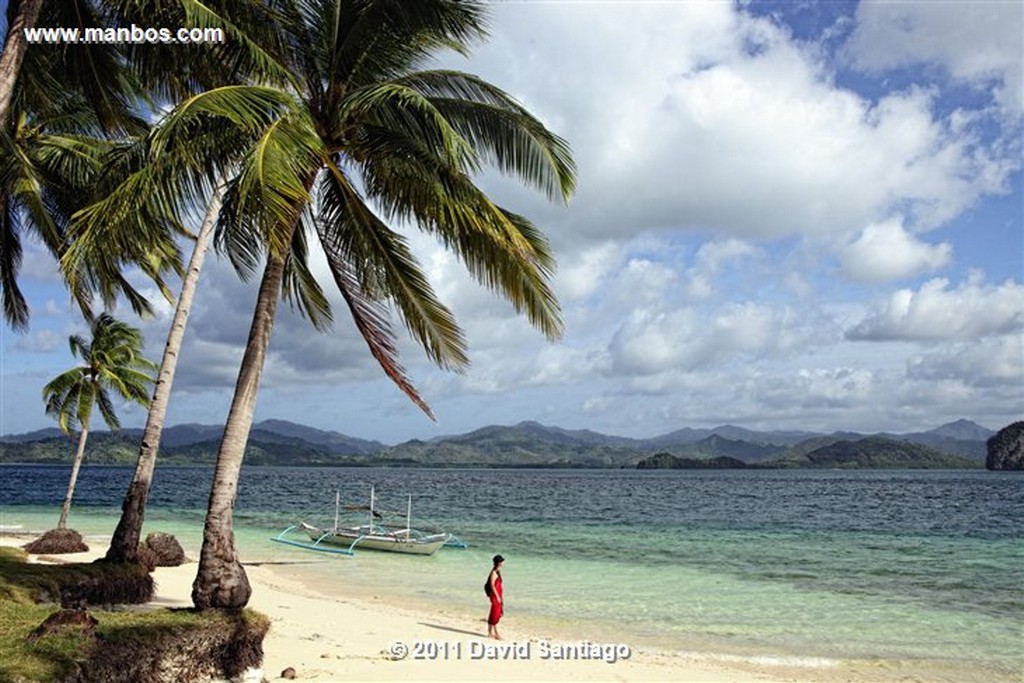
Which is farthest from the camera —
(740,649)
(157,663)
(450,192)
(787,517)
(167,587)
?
(787,517)

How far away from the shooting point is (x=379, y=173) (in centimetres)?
930

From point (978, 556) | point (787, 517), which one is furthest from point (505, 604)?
point (787, 517)

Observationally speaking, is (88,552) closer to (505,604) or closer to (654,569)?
(505,604)

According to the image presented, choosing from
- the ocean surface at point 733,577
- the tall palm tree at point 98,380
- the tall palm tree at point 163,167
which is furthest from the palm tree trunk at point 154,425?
the tall palm tree at point 98,380

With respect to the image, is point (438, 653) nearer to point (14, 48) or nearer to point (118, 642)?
point (118, 642)

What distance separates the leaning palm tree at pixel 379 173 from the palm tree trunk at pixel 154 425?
3.55 meters

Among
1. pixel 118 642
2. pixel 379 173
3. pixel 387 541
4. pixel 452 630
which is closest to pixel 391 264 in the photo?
pixel 379 173

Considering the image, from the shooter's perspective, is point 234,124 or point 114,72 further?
point 114,72

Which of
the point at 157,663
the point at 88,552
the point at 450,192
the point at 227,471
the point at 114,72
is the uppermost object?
the point at 114,72

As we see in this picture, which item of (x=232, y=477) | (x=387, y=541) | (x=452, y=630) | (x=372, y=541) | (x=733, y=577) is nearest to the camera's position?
(x=232, y=477)

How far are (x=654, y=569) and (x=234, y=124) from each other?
1999cm

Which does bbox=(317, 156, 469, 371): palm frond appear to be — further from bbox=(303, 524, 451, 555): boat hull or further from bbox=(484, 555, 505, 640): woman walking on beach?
bbox=(303, 524, 451, 555): boat hull

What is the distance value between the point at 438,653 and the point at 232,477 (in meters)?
4.99

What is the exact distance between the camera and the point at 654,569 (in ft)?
78.6
